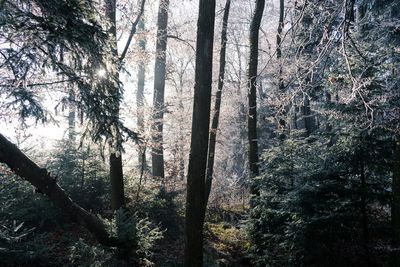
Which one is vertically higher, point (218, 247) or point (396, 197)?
point (396, 197)

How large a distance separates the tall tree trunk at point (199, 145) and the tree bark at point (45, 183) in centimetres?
171

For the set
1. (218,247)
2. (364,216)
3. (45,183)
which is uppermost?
(45,183)

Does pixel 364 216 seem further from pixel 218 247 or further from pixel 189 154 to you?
pixel 218 247

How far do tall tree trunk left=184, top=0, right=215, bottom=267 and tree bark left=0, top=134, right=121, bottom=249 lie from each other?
1714mm

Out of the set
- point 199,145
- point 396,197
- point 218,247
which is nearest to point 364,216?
point 396,197

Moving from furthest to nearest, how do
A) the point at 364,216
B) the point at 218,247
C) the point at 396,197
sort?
the point at 218,247 < the point at 364,216 < the point at 396,197

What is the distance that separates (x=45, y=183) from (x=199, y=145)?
3146 millimetres

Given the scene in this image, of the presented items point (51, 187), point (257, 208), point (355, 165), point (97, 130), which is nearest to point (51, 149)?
point (51, 187)

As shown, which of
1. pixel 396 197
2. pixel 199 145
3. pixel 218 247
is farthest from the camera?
pixel 218 247

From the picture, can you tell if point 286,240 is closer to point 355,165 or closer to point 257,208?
point 257,208

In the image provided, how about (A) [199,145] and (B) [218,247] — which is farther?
(B) [218,247]

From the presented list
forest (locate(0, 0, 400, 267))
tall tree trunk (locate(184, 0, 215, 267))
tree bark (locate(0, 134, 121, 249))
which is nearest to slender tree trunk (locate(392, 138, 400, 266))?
forest (locate(0, 0, 400, 267))

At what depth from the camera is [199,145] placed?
6.67 m

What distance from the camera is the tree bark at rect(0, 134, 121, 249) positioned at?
6.26m
